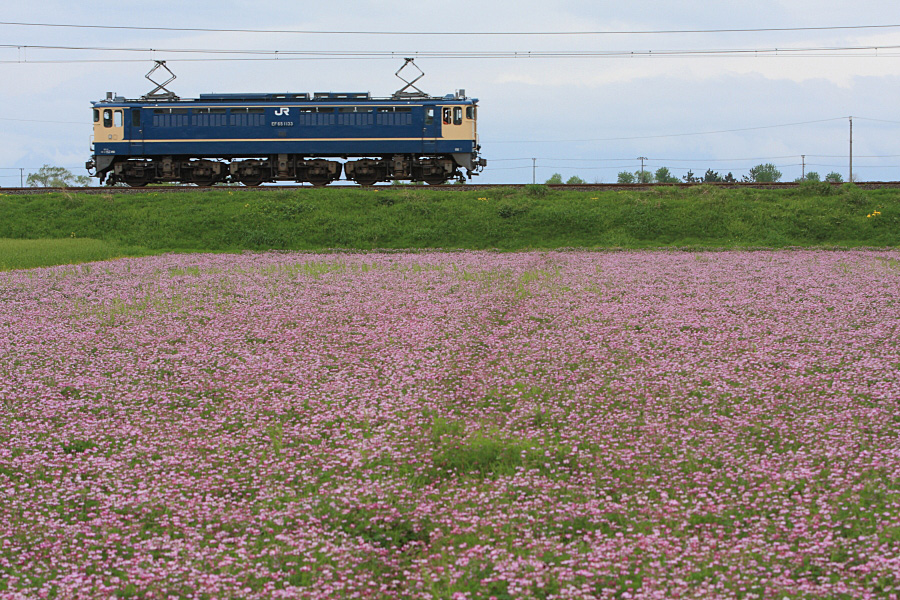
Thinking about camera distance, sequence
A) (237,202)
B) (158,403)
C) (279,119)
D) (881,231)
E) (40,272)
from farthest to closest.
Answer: (279,119) < (237,202) < (881,231) < (40,272) < (158,403)

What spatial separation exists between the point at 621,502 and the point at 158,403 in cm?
528

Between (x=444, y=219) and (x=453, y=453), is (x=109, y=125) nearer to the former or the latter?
(x=444, y=219)

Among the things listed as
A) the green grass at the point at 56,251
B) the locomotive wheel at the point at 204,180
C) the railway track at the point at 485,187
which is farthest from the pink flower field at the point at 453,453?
the locomotive wheel at the point at 204,180

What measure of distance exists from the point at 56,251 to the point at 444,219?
1347 centimetres

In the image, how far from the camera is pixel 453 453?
7.16 meters

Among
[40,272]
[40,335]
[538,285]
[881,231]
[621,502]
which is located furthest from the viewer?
[881,231]

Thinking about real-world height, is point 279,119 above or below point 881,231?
above

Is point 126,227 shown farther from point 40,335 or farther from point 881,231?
point 881,231

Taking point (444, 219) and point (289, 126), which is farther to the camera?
point (289, 126)

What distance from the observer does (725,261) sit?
23828 millimetres

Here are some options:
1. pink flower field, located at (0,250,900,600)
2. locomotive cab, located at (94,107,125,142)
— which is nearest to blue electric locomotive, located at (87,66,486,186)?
locomotive cab, located at (94,107,125,142)

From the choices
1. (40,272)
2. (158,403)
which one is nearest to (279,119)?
(40,272)

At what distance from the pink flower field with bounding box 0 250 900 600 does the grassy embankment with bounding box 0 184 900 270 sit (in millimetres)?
15230

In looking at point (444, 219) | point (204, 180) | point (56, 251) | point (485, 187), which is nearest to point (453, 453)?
point (56, 251)
